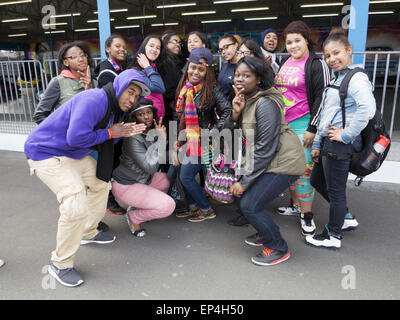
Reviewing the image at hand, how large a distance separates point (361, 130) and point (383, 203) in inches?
72.7

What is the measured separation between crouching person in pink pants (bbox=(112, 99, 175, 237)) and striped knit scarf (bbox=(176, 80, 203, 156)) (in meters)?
0.26

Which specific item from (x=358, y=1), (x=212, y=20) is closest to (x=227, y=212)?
(x=358, y=1)

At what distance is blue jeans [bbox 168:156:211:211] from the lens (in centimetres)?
329

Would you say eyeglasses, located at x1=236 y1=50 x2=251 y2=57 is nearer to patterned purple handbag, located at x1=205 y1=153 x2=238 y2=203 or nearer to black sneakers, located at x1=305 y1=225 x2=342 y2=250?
patterned purple handbag, located at x1=205 y1=153 x2=238 y2=203

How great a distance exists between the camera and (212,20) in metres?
20.8

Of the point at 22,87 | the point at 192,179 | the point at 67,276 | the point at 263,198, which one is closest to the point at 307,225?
the point at 263,198

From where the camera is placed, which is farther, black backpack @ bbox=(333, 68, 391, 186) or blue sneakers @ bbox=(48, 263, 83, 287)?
black backpack @ bbox=(333, 68, 391, 186)

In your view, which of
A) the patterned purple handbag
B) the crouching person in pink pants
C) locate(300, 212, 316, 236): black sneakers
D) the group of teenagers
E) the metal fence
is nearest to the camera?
the group of teenagers

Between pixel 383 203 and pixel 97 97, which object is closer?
pixel 97 97

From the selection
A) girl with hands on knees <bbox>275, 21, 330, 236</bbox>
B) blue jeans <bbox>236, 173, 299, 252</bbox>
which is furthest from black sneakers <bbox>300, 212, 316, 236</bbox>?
blue jeans <bbox>236, 173, 299, 252</bbox>

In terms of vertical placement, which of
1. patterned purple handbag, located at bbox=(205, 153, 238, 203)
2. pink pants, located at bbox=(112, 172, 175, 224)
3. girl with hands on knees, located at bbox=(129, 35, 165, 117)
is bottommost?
pink pants, located at bbox=(112, 172, 175, 224)

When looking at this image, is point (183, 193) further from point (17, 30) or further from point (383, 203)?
point (17, 30)

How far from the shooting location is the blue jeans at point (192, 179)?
329cm

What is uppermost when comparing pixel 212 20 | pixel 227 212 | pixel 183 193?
pixel 212 20
